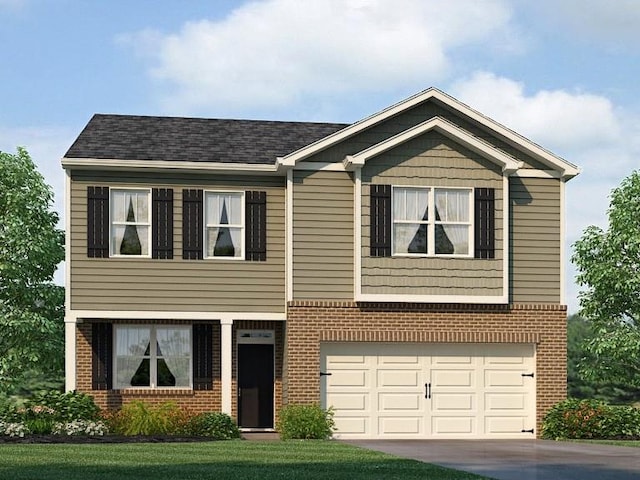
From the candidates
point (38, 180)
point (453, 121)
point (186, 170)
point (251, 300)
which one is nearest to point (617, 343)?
point (453, 121)

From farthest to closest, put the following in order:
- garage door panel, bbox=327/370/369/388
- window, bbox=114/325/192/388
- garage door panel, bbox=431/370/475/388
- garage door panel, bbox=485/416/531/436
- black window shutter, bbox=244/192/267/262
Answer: window, bbox=114/325/192/388 → black window shutter, bbox=244/192/267/262 → garage door panel, bbox=485/416/531/436 → garage door panel, bbox=431/370/475/388 → garage door panel, bbox=327/370/369/388

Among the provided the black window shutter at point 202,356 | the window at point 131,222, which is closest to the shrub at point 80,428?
the black window shutter at point 202,356

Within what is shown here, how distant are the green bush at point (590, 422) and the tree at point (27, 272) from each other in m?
13.8

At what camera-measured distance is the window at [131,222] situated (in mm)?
30234

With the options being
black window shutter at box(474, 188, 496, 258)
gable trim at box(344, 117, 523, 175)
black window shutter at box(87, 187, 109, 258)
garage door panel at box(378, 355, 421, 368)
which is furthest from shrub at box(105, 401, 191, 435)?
black window shutter at box(474, 188, 496, 258)

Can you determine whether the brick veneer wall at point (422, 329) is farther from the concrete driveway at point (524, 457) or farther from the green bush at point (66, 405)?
the green bush at point (66, 405)

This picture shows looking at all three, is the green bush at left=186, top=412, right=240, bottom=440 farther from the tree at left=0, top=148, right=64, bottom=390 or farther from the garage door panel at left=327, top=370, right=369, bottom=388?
the tree at left=0, top=148, right=64, bottom=390

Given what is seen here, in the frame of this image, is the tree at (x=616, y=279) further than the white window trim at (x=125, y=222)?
Yes

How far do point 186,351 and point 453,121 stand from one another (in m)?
8.72

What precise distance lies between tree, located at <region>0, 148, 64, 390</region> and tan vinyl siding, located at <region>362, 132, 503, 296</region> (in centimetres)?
1011

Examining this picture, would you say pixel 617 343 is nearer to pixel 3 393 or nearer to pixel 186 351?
pixel 186 351

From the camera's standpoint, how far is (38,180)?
118 feet

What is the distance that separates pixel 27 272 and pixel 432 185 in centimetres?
1212

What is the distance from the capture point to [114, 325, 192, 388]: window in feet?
102
